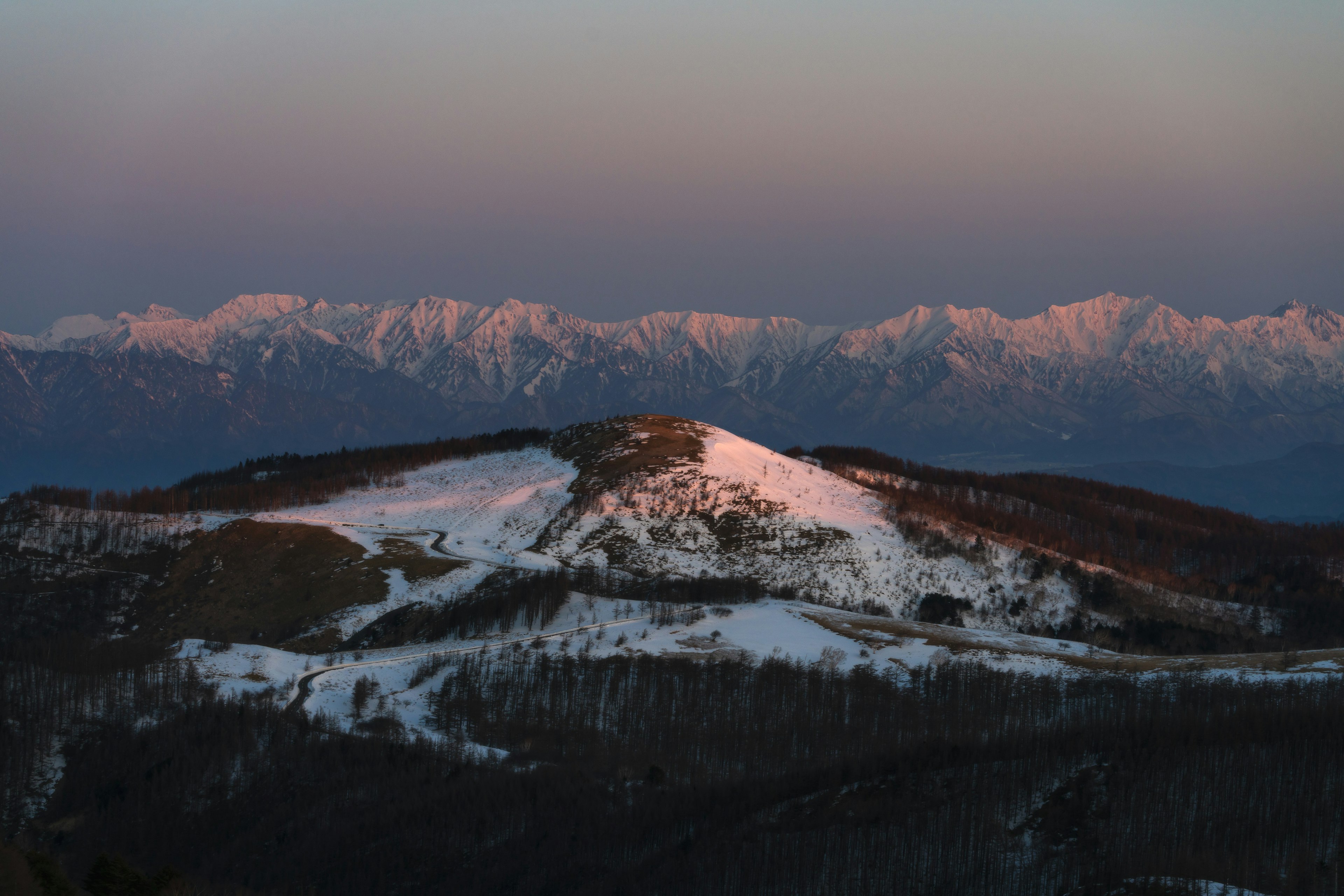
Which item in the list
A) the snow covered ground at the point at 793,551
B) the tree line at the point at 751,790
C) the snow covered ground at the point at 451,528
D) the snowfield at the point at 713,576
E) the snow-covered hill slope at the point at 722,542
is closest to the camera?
the tree line at the point at 751,790

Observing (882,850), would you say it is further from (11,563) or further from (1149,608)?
(11,563)

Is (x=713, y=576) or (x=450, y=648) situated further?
(x=713, y=576)


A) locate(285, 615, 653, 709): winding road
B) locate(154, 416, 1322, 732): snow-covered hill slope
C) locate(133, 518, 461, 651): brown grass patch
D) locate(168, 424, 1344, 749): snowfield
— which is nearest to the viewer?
locate(285, 615, 653, 709): winding road

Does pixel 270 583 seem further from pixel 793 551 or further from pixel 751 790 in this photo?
pixel 751 790

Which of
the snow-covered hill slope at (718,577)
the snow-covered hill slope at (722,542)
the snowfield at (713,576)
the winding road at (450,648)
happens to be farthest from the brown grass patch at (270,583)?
the snow-covered hill slope at (722,542)

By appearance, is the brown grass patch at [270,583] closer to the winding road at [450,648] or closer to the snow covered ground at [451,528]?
the snow covered ground at [451,528]

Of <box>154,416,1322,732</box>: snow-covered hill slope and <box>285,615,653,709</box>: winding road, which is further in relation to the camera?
<box>154,416,1322,732</box>: snow-covered hill slope

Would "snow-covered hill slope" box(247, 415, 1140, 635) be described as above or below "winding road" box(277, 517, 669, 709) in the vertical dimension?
above

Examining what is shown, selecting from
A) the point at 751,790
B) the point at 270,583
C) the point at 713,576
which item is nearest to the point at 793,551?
the point at 713,576

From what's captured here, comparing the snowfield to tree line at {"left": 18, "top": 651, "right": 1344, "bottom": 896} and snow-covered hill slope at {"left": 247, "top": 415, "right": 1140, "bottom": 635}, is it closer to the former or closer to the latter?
snow-covered hill slope at {"left": 247, "top": 415, "right": 1140, "bottom": 635}

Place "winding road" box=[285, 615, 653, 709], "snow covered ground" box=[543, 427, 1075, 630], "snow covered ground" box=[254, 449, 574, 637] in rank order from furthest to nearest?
"snow covered ground" box=[543, 427, 1075, 630]
"snow covered ground" box=[254, 449, 574, 637]
"winding road" box=[285, 615, 653, 709]

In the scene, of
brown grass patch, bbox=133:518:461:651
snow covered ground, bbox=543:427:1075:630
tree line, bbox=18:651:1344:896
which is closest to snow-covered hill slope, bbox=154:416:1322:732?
snow covered ground, bbox=543:427:1075:630

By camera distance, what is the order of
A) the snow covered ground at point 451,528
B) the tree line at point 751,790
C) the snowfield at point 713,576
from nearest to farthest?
the tree line at point 751,790
the snowfield at point 713,576
the snow covered ground at point 451,528
